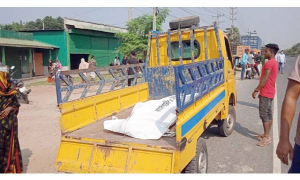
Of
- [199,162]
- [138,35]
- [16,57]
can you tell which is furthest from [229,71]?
[16,57]

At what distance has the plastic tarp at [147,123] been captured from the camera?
283 cm

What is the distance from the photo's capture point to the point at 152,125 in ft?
9.61

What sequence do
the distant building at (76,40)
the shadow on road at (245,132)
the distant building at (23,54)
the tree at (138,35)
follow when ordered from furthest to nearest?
the distant building at (76,40), the distant building at (23,54), the tree at (138,35), the shadow on road at (245,132)

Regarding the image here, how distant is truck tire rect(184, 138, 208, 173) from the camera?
2712 millimetres

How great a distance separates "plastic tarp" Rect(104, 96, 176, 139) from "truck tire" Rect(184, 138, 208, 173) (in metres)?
0.43

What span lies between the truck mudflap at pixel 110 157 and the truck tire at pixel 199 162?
0.49 meters

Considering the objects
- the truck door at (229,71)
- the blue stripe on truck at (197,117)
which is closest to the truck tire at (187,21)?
the truck door at (229,71)

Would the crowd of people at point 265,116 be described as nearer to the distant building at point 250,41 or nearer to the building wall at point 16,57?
the building wall at point 16,57

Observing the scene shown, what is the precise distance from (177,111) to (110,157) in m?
0.85

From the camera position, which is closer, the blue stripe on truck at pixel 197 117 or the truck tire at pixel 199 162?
the blue stripe on truck at pixel 197 117

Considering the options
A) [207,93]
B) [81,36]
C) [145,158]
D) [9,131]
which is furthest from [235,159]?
[81,36]

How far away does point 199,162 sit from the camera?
2881mm

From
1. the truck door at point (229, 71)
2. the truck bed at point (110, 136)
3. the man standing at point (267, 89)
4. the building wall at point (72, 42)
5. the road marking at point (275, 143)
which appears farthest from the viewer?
the building wall at point (72, 42)

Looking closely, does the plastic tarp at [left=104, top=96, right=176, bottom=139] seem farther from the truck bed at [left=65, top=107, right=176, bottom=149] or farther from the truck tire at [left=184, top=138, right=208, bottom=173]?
the truck tire at [left=184, top=138, right=208, bottom=173]
